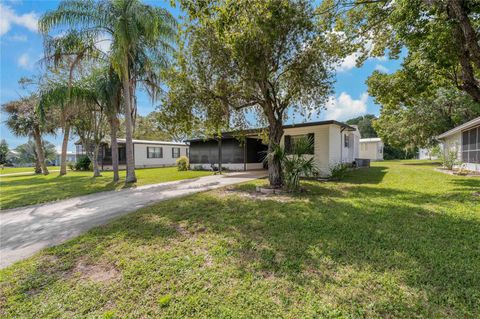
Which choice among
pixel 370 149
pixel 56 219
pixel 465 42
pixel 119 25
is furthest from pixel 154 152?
pixel 370 149

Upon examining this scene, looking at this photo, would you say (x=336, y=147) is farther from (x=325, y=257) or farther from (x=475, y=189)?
(x=325, y=257)

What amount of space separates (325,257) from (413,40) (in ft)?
29.9

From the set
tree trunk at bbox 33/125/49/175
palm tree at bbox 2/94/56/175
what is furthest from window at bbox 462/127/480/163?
tree trunk at bbox 33/125/49/175

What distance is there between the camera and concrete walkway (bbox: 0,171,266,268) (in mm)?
3996

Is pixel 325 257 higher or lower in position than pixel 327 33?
lower

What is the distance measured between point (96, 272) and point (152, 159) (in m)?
22.6

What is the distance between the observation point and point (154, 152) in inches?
963

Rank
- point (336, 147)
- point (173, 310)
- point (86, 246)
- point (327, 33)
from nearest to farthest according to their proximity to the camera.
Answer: point (173, 310)
point (86, 246)
point (327, 33)
point (336, 147)

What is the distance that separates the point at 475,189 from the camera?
770 cm

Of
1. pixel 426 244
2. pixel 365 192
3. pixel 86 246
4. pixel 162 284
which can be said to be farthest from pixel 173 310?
pixel 365 192

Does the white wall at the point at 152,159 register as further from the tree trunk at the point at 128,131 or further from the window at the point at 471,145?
the window at the point at 471,145

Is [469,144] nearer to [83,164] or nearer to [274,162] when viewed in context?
[274,162]

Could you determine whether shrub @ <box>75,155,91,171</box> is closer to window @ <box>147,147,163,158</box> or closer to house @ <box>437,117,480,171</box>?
window @ <box>147,147,163,158</box>

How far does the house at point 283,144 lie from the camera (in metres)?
11.5
